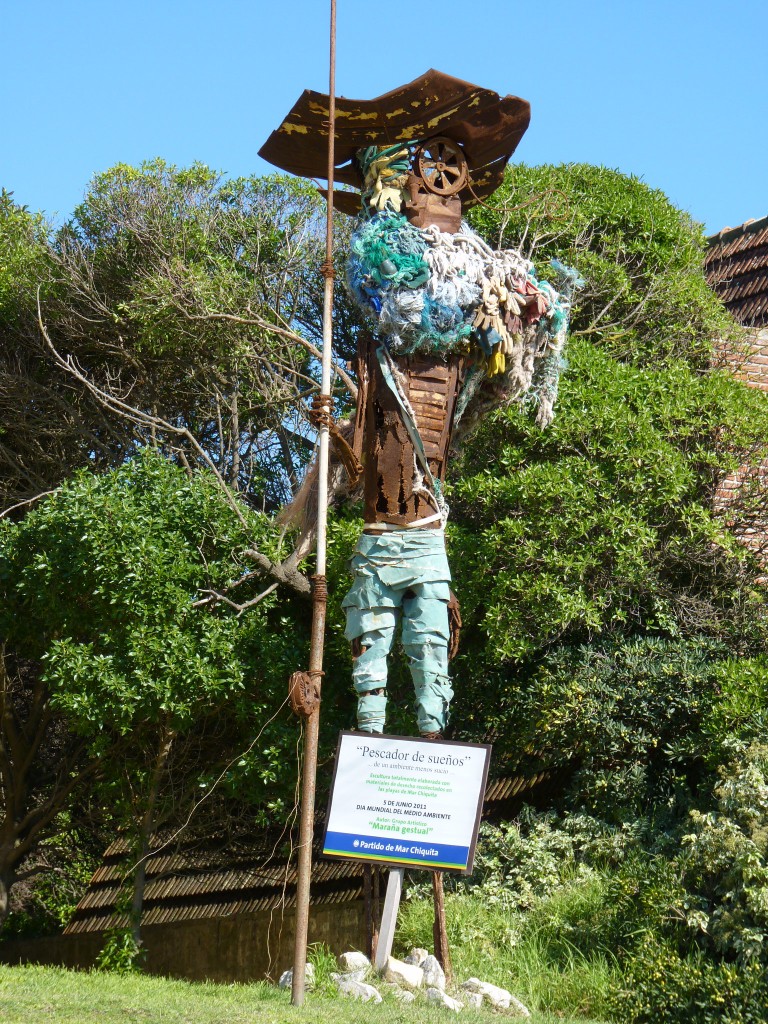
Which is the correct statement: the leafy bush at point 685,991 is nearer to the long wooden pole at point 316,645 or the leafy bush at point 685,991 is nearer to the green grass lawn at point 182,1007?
the green grass lawn at point 182,1007

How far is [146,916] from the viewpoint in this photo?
11039mm

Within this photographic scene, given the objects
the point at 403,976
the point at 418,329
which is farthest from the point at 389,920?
the point at 418,329

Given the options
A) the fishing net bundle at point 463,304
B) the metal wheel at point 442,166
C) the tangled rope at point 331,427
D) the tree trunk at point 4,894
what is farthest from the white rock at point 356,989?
the tree trunk at point 4,894

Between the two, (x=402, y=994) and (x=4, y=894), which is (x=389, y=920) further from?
(x=4, y=894)

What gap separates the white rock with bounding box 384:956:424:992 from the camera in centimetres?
654

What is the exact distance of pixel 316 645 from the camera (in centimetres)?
645

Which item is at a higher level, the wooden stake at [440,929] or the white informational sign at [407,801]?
the white informational sign at [407,801]

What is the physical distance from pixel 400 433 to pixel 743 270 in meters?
7.58

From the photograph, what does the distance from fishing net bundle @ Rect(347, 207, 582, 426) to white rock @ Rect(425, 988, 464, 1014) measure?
307 centimetres

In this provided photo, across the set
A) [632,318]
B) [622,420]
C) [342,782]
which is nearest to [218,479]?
[622,420]

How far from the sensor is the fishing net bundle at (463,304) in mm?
7121

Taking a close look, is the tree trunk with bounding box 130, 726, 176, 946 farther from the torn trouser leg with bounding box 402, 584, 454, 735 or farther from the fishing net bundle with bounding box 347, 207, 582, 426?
the fishing net bundle with bounding box 347, 207, 582, 426

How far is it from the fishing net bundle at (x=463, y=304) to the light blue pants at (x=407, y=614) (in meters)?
0.94

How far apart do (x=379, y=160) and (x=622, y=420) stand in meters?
2.98
